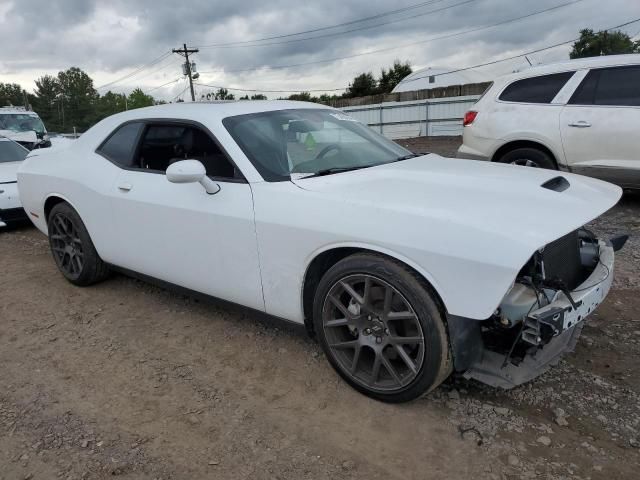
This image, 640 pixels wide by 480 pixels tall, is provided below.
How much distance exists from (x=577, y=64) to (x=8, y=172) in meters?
7.64

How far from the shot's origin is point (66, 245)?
4375 millimetres

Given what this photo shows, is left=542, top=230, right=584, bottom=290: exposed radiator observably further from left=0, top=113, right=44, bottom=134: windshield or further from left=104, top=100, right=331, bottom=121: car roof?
left=0, top=113, right=44, bottom=134: windshield

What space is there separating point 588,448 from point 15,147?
8876mm

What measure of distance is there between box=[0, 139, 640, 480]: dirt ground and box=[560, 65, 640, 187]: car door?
7.78 ft

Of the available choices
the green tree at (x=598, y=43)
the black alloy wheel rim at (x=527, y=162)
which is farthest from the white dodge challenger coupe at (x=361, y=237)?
the green tree at (x=598, y=43)

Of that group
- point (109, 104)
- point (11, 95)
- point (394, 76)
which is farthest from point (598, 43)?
point (11, 95)

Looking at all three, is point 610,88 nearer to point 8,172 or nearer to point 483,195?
point 483,195

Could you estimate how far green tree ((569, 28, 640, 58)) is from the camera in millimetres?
51781

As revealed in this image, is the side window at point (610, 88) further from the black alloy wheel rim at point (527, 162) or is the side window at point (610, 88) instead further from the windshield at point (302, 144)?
the windshield at point (302, 144)

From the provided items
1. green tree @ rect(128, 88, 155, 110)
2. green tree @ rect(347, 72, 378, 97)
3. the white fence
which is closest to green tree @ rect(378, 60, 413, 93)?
green tree @ rect(347, 72, 378, 97)

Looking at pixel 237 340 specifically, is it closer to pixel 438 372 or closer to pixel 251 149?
pixel 251 149

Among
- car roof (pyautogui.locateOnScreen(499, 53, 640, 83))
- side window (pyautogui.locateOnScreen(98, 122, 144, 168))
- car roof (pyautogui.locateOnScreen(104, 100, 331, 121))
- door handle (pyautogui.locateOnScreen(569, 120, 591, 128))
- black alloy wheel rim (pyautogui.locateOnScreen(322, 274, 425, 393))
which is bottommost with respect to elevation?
black alloy wheel rim (pyautogui.locateOnScreen(322, 274, 425, 393))

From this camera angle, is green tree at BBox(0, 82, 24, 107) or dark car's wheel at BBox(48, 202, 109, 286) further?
green tree at BBox(0, 82, 24, 107)

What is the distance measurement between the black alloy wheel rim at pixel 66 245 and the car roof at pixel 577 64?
5.40 metres
